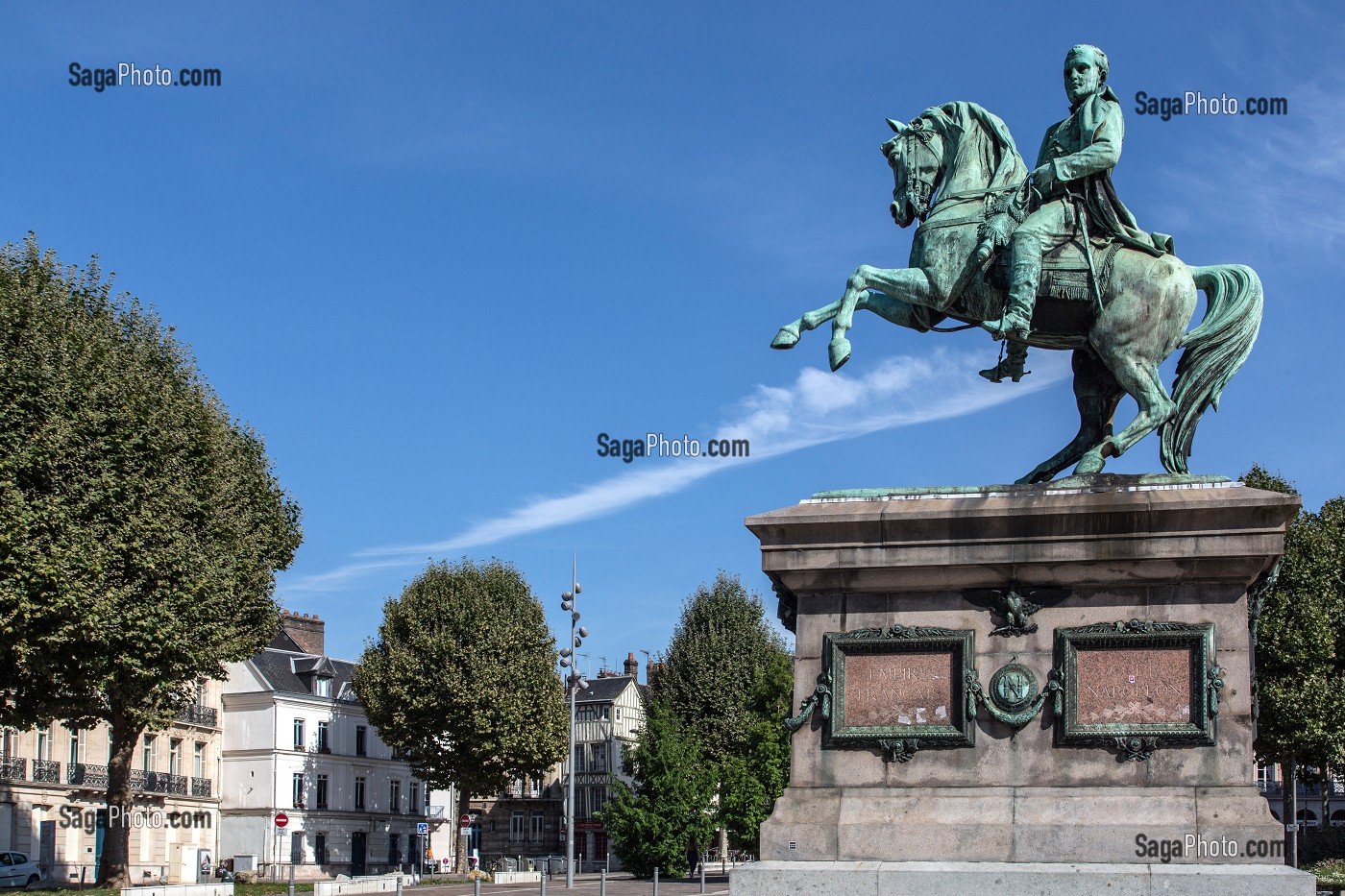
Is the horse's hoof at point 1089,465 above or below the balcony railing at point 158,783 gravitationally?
above

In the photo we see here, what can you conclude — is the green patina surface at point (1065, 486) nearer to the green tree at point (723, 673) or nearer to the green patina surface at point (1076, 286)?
the green patina surface at point (1076, 286)

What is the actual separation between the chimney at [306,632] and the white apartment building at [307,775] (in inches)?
23.7

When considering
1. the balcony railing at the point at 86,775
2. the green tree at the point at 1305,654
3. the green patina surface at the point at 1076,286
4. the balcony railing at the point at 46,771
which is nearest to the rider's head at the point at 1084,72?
the green patina surface at the point at 1076,286

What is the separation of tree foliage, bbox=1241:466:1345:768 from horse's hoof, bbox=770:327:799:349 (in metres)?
32.7

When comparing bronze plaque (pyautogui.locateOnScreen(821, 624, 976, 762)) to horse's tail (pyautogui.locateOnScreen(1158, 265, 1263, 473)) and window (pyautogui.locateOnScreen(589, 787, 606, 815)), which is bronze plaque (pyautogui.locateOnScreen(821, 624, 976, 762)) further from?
window (pyautogui.locateOnScreen(589, 787, 606, 815))

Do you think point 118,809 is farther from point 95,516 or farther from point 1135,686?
point 1135,686

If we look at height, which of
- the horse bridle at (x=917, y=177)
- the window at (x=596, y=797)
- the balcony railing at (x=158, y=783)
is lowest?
the window at (x=596, y=797)

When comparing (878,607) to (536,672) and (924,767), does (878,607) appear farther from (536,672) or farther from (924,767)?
(536,672)

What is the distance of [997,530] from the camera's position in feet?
40.7

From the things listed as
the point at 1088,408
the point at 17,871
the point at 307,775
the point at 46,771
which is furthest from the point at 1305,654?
the point at 307,775

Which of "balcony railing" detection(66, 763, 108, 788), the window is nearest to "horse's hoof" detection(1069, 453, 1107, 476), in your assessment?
"balcony railing" detection(66, 763, 108, 788)

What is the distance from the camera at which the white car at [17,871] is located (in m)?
52.4

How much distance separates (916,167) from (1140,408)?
3.27m

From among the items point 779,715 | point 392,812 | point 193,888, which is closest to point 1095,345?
point 193,888
